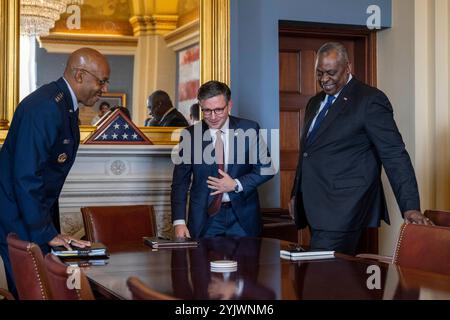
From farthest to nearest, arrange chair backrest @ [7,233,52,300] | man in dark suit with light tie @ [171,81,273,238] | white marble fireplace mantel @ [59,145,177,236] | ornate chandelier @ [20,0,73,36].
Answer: white marble fireplace mantel @ [59,145,177,236]
ornate chandelier @ [20,0,73,36]
man in dark suit with light tie @ [171,81,273,238]
chair backrest @ [7,233,52,300]

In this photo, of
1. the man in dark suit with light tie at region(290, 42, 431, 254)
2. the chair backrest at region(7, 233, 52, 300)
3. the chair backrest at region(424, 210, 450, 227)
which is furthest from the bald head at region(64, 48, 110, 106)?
the chair backrest at region(424, 210, 450, 227)

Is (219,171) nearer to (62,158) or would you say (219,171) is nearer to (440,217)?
(62,158)

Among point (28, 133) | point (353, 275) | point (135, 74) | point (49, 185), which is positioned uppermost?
point (135, 74)

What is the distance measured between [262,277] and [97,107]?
10.2 ft

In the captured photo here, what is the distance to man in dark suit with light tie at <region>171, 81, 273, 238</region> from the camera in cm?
429

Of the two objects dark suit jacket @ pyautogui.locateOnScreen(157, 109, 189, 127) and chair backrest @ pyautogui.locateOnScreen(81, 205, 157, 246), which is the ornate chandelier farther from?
chair backrest @ pyautogui.locateOnScreen(81, 205, 157, 246)

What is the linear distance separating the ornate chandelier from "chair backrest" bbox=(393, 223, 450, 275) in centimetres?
324

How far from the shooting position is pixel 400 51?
19.8ft

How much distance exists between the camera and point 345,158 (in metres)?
4.01

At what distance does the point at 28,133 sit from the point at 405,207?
1725 millimetres

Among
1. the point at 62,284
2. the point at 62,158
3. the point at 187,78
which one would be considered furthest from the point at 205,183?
the point at 62,284

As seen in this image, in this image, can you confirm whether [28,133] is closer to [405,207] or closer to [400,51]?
[405,207]

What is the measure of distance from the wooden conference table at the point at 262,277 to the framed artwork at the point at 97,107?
2.23 metres
